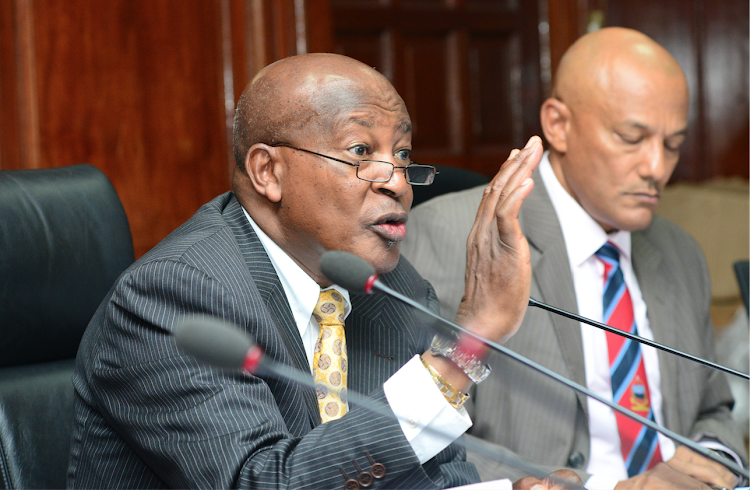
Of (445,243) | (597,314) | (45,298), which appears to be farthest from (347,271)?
(597,314)

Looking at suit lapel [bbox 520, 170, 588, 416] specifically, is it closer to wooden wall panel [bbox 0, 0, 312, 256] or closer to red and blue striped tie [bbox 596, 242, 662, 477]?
red and blue striped tie [bbox 596, 242, 662, 477]

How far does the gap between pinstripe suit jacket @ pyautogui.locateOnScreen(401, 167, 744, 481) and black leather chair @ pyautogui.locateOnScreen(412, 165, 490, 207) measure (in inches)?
5.8

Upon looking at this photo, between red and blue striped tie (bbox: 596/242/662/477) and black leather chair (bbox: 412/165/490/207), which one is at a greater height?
black leather chair (bbox: 412/165/490/207)

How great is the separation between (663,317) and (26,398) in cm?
126

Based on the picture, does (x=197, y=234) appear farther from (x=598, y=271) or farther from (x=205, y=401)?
(x=598, y=271)

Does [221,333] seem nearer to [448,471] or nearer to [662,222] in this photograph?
[448,471]

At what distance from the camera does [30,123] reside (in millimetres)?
2090

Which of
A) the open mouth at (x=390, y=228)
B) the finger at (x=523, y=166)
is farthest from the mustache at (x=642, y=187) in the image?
the open mouth at (x=390, y=228)

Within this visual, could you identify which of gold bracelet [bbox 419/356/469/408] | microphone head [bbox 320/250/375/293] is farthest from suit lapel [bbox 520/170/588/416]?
microphone head [bbox 320/250/375/293]

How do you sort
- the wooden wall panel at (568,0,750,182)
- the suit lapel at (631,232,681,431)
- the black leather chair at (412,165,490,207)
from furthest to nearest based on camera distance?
the wooden wall panel at (568,0,750,182) < the black leather chair at (412,165,490,207) < the suit lapel at (631,232,681,431)

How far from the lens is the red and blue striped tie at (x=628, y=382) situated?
1.54 metres

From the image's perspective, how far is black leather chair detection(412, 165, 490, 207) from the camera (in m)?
1.84

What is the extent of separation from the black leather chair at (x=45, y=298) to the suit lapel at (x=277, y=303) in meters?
0.29

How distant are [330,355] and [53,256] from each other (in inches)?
18.6
